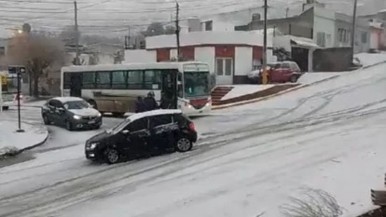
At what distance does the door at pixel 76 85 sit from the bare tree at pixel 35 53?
23686 mm

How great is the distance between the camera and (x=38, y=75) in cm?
6328

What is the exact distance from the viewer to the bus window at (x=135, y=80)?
3450 cm

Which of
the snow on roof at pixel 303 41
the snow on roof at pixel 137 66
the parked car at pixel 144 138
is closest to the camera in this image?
the parked car at pixel 144 138

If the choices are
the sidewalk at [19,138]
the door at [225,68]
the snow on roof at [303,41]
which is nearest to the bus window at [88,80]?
the sidewalk at [19,138]

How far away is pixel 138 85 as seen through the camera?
34625 millimetres

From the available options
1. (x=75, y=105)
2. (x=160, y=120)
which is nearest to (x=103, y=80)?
(x=75, y=105)

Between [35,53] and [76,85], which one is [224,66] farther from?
[35,53]

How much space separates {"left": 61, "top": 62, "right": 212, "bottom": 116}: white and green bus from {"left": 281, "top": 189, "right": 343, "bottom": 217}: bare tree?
59.9 ft

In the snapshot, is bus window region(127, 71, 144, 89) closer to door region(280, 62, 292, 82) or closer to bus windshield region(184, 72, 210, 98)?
bus windshield region(184, 72, 210, 98)

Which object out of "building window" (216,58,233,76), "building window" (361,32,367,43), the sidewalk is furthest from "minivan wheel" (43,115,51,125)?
"building window" (361,32,367,43)

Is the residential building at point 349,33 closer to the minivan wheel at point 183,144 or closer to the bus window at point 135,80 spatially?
the bus window at point 135,80

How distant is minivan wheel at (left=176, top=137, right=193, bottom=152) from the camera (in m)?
22.0

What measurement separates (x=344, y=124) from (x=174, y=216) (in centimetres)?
1576

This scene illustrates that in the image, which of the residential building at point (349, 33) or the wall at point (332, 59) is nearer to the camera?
the wall at point (332, 59)
